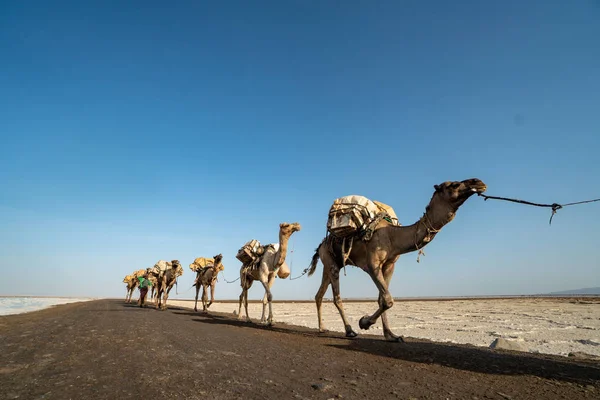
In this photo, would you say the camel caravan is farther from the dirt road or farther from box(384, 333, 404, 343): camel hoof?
the dirt road

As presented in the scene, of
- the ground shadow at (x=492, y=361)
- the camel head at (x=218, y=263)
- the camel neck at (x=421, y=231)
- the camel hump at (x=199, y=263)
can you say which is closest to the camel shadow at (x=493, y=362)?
the ground shadow at (x=492, y=361)

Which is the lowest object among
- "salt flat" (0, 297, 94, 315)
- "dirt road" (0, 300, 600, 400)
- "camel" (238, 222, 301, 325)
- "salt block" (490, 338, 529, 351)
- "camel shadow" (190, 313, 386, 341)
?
"salt flat" (0, 297, 94, 315)

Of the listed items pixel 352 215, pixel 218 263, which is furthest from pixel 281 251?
pixel 218 263

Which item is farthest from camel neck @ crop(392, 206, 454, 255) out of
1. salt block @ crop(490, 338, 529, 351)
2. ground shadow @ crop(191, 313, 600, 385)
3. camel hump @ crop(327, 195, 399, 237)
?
salt block @ crop(490, 338, 529, 351)

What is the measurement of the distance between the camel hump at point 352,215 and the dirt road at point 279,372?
313cm

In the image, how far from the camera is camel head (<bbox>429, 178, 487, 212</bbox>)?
22.8ft

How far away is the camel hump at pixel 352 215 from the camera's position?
360 inches

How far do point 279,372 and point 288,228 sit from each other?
909cm

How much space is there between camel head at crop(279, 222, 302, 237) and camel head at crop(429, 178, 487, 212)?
7170 millimetres

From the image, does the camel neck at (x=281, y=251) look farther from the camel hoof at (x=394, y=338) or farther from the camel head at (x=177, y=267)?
the camel head at (x=177, y=267)

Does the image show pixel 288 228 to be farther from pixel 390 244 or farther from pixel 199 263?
pixel 199 263

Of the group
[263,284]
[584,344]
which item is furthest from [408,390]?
[263,284]

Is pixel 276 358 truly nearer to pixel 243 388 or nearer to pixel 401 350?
pixel 243 388

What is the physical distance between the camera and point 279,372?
16.1 feet
